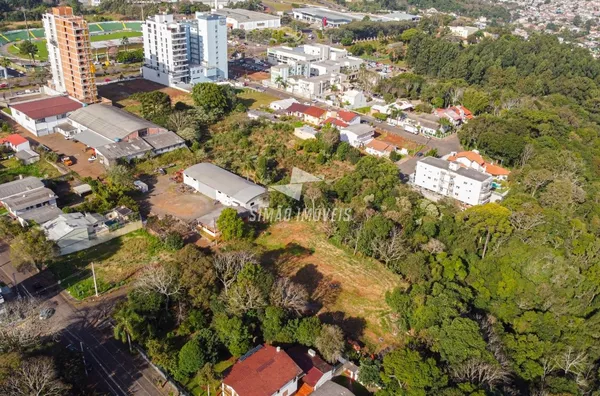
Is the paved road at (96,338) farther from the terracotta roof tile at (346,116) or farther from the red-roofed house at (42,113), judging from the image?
the terracotta roof tile at (346,116)

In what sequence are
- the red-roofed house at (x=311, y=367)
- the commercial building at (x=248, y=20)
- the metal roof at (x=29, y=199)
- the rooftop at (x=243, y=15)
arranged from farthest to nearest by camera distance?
the rooftop at (x=243, y=15) → the commercial building at (x=248, y=20) → the metal roof at (x=29, y=199) → the red-roofed house at (x=311, y=367)

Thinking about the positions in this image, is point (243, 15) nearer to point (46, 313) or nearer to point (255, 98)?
point (255, 98)

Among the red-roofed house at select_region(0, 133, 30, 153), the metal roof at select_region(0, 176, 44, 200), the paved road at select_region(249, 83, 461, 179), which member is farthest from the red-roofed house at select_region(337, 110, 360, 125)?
the red-roofed house at select_region(0, 133, 30, 153)

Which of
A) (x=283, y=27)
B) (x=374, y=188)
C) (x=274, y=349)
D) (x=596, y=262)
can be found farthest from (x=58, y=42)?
(x=283, y=27)

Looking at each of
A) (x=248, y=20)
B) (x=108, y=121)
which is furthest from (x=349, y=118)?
(x=248, y=20)

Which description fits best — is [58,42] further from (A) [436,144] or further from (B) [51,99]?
(A) [436,144]

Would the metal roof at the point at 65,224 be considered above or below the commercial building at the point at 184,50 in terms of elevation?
below
